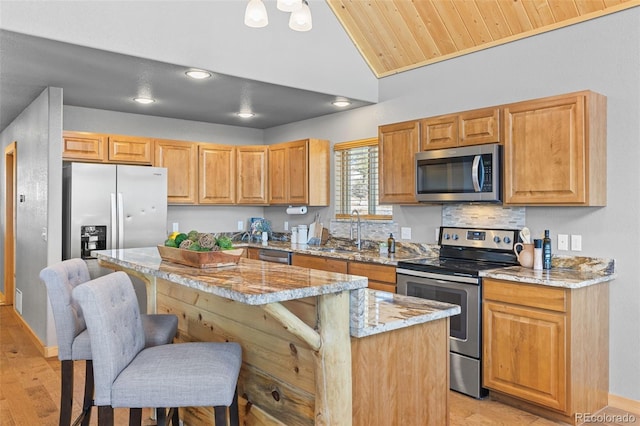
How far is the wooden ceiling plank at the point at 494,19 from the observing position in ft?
11.9

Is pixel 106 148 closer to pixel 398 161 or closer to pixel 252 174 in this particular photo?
pixel 252 174

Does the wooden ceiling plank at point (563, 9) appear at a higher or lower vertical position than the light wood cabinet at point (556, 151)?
higher

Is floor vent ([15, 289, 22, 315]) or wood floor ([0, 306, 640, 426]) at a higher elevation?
floor vent ([15, 289, 22, 315])

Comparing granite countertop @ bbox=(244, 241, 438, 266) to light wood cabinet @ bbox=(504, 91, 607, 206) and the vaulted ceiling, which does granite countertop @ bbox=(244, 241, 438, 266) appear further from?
the vaulted ceiling

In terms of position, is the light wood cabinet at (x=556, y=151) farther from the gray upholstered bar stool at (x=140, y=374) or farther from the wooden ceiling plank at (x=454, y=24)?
the gray upholstered bar stool at (x=140, y=374)

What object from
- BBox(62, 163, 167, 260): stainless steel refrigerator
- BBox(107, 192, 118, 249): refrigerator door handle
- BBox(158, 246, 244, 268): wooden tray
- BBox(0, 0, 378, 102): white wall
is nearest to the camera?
BBox(158, 246, 244, 268): wooden tray

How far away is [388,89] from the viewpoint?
477 cm

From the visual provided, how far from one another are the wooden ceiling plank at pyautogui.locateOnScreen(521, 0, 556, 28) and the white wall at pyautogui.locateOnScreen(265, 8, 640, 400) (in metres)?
0.10

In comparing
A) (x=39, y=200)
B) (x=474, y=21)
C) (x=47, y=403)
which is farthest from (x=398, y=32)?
(x=47, y=403)

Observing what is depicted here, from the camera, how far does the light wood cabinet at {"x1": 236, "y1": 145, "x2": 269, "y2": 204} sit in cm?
588

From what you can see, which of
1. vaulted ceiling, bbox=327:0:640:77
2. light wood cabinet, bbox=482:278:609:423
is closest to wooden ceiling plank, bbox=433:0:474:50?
vaulted ceiling, bbox=327:0:640:77

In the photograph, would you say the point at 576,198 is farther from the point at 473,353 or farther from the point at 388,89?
the point at 388,89

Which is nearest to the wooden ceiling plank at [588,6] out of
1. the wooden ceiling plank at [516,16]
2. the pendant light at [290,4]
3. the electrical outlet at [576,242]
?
the wooden ceiling plank at [516,16]

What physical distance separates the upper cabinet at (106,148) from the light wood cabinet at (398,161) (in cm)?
268
